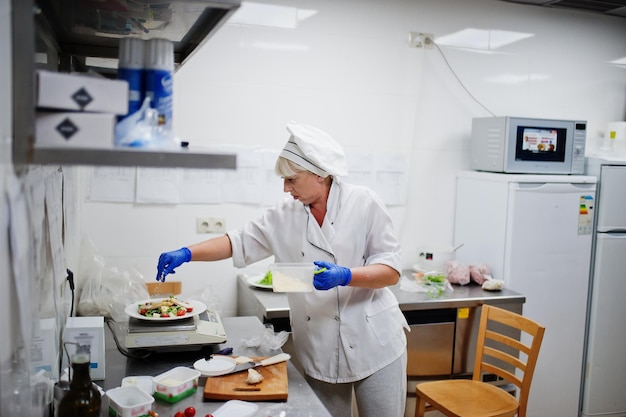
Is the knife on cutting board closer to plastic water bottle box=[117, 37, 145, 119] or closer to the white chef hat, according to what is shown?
the white chef hat

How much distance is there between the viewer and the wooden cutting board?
68.5 inches

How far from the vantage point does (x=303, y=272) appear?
2.10 metres

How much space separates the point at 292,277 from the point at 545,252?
194cm

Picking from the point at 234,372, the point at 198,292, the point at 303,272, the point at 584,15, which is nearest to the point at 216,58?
the point at 198,292

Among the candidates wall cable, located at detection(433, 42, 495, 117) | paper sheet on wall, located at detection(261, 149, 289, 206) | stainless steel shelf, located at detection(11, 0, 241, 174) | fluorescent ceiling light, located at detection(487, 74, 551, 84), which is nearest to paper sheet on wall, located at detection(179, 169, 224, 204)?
paper sheet on wall, located at detection(261, 149, 289, 206)

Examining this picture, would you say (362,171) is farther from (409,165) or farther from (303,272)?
(303,272)

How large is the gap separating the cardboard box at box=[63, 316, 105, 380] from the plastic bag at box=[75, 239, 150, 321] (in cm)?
71

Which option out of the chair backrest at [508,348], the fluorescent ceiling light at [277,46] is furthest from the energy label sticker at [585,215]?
the fluorescent ceiling light at [277,46]

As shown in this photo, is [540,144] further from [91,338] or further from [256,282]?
[91,338]

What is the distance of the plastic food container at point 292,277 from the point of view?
2.09 meters

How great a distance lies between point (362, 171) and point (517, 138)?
916mm

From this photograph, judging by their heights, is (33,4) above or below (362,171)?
above

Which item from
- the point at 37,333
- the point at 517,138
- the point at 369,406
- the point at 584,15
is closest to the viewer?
the point at 37,333

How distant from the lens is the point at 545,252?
3.41 meters
